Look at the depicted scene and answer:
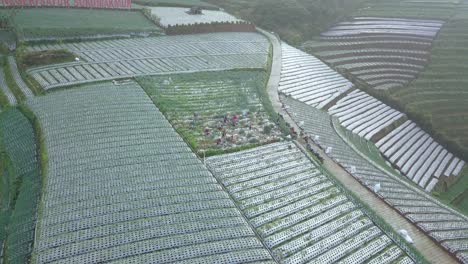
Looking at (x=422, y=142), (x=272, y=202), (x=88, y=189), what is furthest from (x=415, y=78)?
(x=88, y=189)

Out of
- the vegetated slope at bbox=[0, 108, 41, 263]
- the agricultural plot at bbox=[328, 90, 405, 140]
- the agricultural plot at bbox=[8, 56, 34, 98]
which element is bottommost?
the agricultural plot at bbox=[328, 90, 405, 140]

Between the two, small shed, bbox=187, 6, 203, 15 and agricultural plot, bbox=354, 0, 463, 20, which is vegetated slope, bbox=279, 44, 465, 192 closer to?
small shed, bbox=187, 6, 203, 15

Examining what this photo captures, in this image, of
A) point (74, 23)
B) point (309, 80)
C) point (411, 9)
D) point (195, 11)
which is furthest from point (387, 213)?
point (411, 9)

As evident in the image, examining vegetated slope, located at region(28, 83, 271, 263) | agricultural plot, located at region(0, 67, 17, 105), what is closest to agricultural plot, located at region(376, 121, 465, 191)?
vegetated slope, located at region(28, 83, 271, 263)

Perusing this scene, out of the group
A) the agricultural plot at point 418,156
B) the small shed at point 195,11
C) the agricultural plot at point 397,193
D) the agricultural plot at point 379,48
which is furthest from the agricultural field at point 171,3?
the agricultural plot at point 418,156

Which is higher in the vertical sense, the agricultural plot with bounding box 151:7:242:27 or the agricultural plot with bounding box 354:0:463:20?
the agricultural plot with bounding box 354:0:463:20

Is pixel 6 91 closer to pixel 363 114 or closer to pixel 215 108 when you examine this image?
pixel 215 108

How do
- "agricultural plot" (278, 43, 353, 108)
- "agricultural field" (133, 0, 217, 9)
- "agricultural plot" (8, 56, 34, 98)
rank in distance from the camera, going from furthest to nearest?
"agricultural field" (133, 0, 217, 9)
"agricultural plot" (278, 43, 353, 108)
"agricultural plot" (8, 56, 34, 98)

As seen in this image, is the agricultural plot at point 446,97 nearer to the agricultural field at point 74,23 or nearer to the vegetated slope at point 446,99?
the vegetated slope at point 446,99
